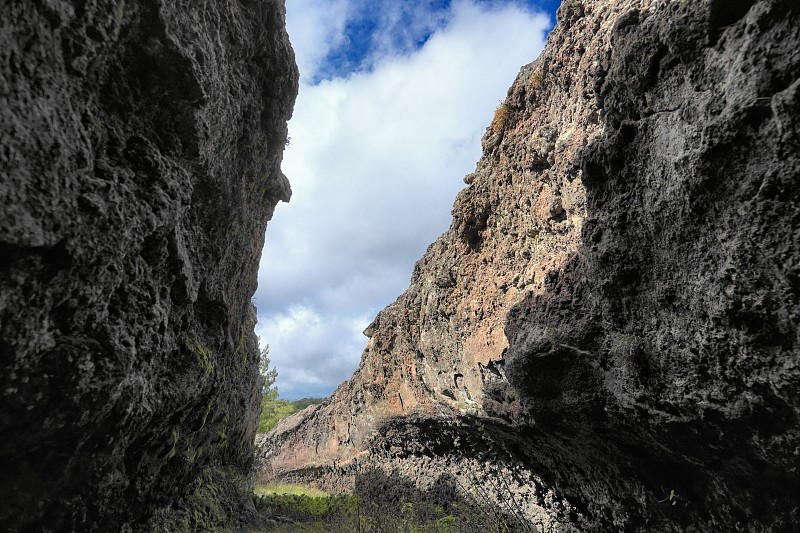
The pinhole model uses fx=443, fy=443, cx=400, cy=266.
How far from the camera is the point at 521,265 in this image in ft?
30.4

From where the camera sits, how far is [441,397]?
1119 centimetres

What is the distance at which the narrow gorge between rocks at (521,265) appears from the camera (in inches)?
111

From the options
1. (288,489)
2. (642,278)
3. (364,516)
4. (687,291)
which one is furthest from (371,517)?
(288,489)

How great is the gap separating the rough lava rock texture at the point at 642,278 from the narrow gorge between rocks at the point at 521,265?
0.10 ft

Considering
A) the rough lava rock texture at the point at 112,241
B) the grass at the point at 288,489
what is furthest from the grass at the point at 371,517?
the rough lava rock texture at the point at 112,241

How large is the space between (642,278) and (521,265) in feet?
13.4

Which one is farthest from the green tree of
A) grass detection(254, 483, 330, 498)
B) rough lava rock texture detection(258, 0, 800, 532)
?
rough lava rock texture detection(258, 0, 800, 532)

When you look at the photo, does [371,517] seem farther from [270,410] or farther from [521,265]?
[270,410]

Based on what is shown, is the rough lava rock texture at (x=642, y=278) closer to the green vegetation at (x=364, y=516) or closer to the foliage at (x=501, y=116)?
the foliage at (x=501, y=116)

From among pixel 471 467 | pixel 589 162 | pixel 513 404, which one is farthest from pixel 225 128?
pixel 471 467

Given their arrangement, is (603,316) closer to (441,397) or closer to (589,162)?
(589,162)

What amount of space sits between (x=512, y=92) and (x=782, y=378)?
812 centimetres

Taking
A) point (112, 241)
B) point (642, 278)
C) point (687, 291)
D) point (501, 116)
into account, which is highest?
point (501, 116)

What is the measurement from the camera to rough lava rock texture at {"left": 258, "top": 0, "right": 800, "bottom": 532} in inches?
144
